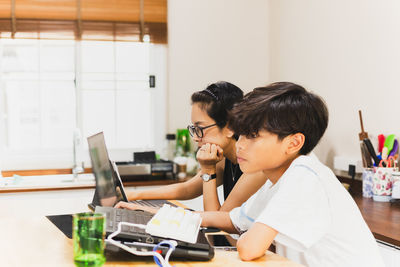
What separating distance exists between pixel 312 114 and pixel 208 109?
2.66ft

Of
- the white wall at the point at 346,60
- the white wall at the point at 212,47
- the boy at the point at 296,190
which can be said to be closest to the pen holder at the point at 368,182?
the white wall at the point at 346,60

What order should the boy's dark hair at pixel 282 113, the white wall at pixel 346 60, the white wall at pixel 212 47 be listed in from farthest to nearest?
the white wall at pixel 212 47, the white wall at pixel 346 60, the boy's dark hair at pixel 282 113

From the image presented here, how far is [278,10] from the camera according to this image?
405 centimetres

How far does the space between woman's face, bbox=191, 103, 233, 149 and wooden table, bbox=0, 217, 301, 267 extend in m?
0.77

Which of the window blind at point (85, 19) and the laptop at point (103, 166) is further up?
the window blind at point (85, 19)

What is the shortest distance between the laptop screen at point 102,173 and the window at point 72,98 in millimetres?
2152

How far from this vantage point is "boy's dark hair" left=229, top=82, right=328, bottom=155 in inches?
54.1

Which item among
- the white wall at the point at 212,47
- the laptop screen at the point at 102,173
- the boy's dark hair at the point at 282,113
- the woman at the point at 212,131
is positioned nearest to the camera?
the boy's dark hair at the point at 282,113

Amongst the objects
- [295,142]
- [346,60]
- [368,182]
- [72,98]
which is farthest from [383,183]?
[72,98]

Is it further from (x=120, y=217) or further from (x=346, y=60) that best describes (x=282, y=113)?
(x=346, y=60)

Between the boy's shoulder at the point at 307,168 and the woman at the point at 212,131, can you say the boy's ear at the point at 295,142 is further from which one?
the woman at the point at 212,131

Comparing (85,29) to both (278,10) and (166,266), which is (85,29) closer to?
(278,10)

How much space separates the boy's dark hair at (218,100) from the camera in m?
2.16

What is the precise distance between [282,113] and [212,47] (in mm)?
2798
